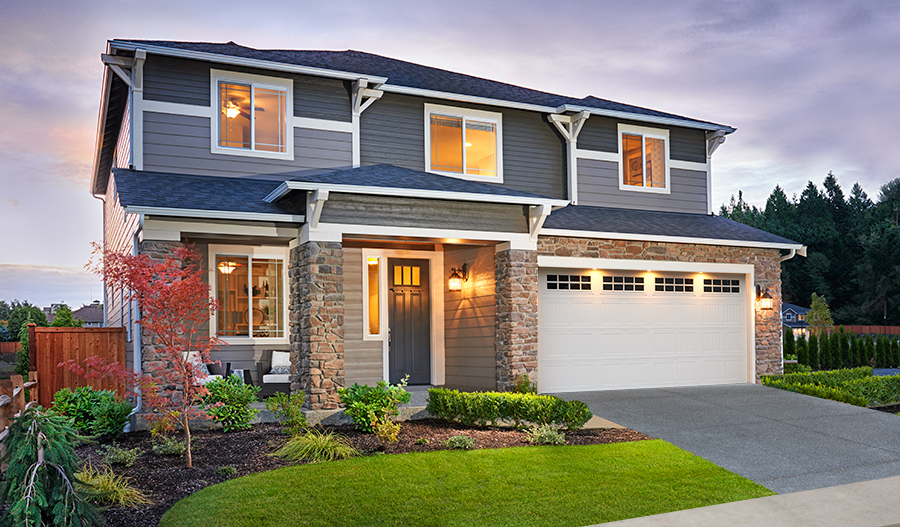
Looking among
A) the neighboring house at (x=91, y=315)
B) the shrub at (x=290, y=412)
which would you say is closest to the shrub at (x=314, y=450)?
the shrub at (x=290, y=412)

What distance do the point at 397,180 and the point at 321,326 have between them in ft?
8.72

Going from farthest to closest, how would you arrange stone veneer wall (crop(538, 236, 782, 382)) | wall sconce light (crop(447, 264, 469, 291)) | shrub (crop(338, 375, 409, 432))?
wall sconce light (crop(447, 264, 469, 291)), stone veneer wall (crop(538, 236, 782, 382)), shrub (crop(338, 375, 409, 432))

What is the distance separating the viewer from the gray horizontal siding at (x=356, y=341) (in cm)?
1246

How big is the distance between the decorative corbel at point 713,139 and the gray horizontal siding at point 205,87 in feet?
28.0

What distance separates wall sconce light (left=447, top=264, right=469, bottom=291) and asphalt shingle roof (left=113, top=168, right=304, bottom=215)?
3701mm

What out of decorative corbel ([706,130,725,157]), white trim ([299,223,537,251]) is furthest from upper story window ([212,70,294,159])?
decorative corbel ([706,130,725,157])

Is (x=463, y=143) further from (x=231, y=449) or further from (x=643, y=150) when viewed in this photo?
(x=231, y=449)

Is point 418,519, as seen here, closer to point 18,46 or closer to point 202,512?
point 202,512

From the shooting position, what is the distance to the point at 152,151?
1091 centimetres

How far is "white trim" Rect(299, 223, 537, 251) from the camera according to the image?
32.3ft

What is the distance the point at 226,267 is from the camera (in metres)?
11.9

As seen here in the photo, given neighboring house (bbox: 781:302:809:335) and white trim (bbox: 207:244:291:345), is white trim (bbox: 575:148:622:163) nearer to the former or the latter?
white trim (bbox: 207:244:291:345)

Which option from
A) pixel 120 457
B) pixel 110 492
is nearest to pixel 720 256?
pixel 120 457

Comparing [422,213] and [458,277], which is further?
[458,277]
